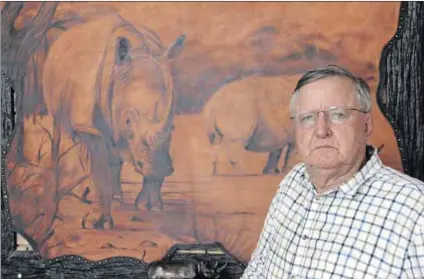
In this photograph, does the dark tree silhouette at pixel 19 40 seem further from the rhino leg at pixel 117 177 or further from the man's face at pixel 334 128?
the man's face at pixel 334 128

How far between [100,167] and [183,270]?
2.04 ft

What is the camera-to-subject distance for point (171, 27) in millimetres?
2395

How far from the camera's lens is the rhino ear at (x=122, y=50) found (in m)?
2.41

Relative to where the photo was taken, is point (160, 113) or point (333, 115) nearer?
point (333, 115)

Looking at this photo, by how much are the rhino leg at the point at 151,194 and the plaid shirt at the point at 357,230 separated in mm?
750

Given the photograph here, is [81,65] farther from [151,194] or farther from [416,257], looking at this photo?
[416,257]

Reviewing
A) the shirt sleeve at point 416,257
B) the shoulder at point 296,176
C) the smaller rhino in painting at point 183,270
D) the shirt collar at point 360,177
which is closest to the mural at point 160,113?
the smaller rhino in painting at point 183,270

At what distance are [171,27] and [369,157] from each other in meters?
1.14

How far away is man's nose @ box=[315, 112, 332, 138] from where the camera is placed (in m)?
1.61

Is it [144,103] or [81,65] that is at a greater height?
[81,65]

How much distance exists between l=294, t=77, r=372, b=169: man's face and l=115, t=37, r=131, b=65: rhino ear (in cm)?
106

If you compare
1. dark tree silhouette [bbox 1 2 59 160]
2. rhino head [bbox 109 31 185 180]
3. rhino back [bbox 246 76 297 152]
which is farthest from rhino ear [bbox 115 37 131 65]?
rhino back [bbox 246 76 297 152]

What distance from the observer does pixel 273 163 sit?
2.38m

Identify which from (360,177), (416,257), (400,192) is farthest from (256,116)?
(416,257)
